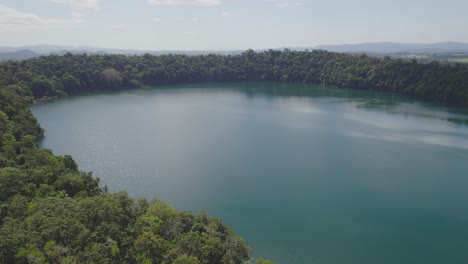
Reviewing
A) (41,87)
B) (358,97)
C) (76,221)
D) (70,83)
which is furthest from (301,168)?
(70,83)

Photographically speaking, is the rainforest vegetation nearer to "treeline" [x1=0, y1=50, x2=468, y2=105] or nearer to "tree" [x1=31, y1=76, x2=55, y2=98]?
"tree" [x1=31, y1=76, x2=55, y2=98]

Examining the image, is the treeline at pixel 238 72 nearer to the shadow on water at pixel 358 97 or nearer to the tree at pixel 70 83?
the tree at pixel 70 83

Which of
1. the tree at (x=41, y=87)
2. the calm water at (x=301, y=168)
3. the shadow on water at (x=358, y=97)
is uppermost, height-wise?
the tree at (x=41, y=87)

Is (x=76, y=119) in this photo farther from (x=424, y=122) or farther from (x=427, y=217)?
(x=424, y=122)

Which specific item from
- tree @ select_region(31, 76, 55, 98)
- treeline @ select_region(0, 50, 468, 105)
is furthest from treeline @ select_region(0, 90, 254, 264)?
tree @ select_region(31, 76, 55, 98)

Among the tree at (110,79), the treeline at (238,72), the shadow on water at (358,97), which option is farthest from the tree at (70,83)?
the shadow on water at (358,97)

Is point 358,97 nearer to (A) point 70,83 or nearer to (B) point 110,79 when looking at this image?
(B) point 110,79
